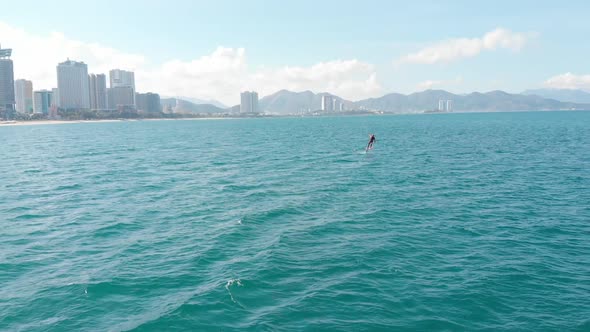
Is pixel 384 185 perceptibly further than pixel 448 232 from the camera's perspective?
Yes

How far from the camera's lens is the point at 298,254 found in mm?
25906

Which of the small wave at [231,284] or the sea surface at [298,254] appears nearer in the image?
the sea surface at [298,254]

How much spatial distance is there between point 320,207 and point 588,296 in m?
21.2

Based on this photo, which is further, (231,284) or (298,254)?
(298,254)

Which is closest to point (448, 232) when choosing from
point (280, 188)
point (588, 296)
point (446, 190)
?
point (588, 296)

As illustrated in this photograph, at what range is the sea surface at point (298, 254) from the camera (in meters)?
18.6

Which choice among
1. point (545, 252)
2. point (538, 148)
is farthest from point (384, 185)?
point (538, 148)

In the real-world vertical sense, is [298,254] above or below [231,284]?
above

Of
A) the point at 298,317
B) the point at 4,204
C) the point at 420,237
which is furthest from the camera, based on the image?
the point at 4,204

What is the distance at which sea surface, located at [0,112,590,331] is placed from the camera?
18.6 metres

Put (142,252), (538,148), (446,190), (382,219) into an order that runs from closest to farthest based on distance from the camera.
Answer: (142,252) < (382,219) < (446,190) < (538,148)

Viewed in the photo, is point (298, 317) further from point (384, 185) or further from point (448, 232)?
point (384, 185)

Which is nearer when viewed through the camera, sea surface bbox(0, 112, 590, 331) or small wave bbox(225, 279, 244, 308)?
sea surface bbox(0, 112, 590, 331)

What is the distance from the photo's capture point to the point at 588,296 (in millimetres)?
20500
